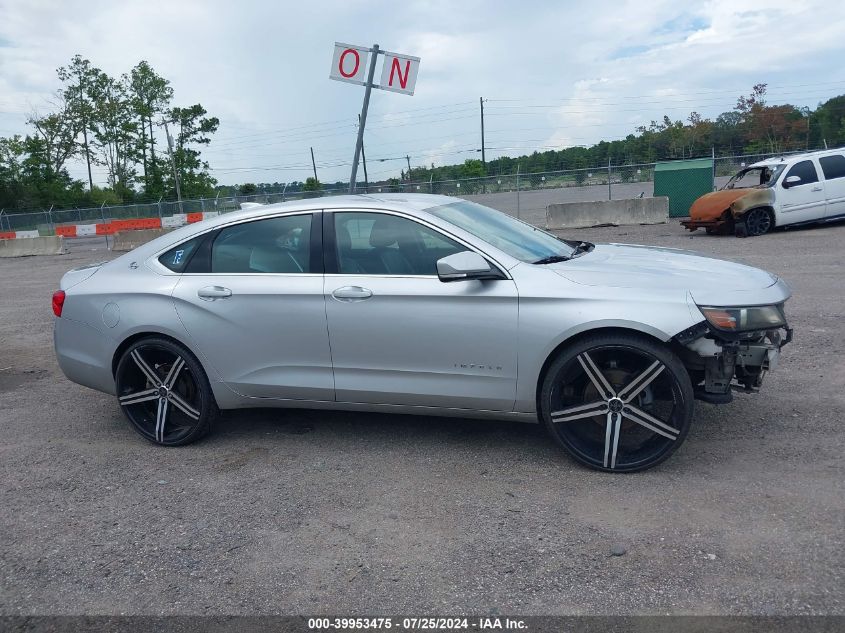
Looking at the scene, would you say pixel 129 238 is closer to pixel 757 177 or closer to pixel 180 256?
pixel 757 177

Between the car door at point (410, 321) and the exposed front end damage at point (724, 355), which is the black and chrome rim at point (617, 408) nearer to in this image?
the exposed front end damage at point (724, 355)

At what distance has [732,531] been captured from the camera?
335 centimetres

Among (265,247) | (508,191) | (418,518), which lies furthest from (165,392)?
(508,191)

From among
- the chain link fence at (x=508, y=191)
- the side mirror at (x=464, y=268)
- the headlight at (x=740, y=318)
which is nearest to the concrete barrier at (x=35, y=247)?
the chain link fence at (x=508, y=191)

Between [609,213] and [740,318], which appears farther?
[609,213]

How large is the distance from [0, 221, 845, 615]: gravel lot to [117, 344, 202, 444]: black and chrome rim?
178 mm

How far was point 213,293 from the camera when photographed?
4688mm

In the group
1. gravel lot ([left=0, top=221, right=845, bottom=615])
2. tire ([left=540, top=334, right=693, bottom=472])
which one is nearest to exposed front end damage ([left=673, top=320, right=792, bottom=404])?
tire ([left=540, top=334, right=693, bottom=472])

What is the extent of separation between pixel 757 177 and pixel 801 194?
40.8 inches

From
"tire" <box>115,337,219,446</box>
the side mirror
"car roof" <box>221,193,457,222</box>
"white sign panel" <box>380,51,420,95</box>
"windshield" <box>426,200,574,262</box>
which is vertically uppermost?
"white sign panel" <box>380,51,420,95</box>

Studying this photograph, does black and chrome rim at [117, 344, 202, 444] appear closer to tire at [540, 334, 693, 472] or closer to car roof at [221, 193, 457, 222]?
car roof at [221, 193, 457, 222]

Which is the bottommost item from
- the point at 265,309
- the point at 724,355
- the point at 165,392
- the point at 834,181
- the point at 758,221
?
the point at 165,392

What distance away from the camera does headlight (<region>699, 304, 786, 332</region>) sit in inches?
149

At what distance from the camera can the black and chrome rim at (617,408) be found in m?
3.90
